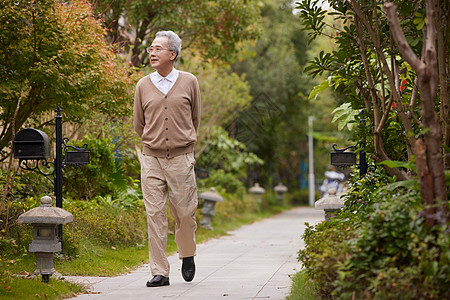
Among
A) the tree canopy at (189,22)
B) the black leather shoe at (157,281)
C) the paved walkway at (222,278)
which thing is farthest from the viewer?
the tree canopy at (189,22)

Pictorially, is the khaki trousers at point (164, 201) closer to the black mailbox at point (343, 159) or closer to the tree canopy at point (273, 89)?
the black mailbox at point (343, 159)

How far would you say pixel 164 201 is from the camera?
6656 millimetres

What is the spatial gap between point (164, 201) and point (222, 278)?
1193 mm

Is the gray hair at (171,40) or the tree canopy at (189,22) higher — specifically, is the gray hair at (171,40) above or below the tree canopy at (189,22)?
below

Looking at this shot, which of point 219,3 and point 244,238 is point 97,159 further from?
point 219,3

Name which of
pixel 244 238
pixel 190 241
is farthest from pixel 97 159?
pixel 190 241

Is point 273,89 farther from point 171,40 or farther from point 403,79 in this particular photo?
point 171,40

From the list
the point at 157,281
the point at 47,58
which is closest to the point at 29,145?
the point at 47,58

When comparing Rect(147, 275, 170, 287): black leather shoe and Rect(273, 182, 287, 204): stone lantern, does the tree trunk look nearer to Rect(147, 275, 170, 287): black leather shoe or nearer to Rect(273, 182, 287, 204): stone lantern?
Rect(147, 275, 170, 287): black leather shoe

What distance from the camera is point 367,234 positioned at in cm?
455

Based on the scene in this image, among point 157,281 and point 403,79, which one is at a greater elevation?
point 403,79

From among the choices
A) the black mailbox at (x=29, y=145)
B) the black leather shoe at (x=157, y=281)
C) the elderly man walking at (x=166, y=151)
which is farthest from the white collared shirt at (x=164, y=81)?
the black leather shoe at (x=157, y=281)

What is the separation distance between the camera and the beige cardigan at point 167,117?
21.6 feet

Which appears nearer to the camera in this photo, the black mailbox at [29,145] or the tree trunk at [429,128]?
the tree trunk at [429,128]
